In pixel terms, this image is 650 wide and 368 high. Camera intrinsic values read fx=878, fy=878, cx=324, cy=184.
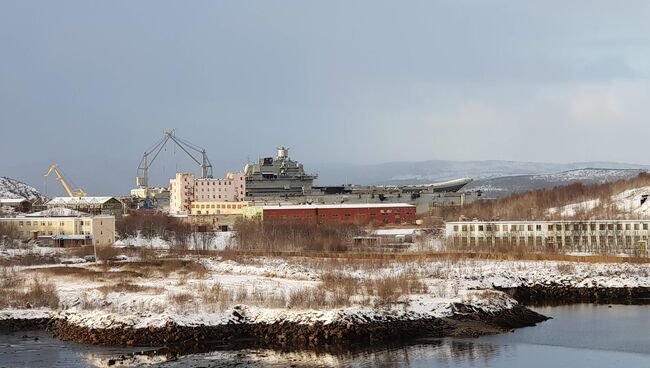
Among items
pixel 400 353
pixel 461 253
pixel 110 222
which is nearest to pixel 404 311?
pixel 400 353

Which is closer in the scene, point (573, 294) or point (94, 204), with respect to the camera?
point (573, 294)

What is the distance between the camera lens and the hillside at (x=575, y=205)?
59594 millimetres

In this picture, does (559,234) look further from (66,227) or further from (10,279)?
(66,227)

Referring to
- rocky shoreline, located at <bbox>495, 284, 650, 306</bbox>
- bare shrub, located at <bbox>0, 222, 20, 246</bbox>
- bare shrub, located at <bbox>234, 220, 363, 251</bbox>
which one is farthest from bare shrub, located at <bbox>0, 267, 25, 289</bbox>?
bare shrub, located at <bbox>234, 220, 363, 251</bbox>

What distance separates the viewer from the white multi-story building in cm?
9675

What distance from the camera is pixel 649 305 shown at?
109 feet

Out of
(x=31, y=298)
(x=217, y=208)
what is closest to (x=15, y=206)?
(x=217, y=208)

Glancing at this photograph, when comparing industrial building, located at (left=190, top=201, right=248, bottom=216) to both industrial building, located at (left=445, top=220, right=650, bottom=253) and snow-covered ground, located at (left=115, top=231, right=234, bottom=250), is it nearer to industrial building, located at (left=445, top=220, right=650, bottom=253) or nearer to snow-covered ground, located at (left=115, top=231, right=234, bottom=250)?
snow-covered ground, located at (left=115, top=231, right=234, bottom=250)

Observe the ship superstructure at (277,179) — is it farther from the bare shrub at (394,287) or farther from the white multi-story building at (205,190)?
the bare shrub at (394,287)

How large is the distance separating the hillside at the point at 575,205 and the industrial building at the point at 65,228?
1079 inches

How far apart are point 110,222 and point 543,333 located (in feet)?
145

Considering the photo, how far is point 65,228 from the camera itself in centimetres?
6581

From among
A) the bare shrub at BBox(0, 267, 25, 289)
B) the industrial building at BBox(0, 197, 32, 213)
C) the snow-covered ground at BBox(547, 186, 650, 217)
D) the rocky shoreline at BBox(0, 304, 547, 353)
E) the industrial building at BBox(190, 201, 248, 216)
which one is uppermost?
the industrial building at BBox(0, 197, 32, 213)

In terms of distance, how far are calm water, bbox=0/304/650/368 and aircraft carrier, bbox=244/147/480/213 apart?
216 ft
